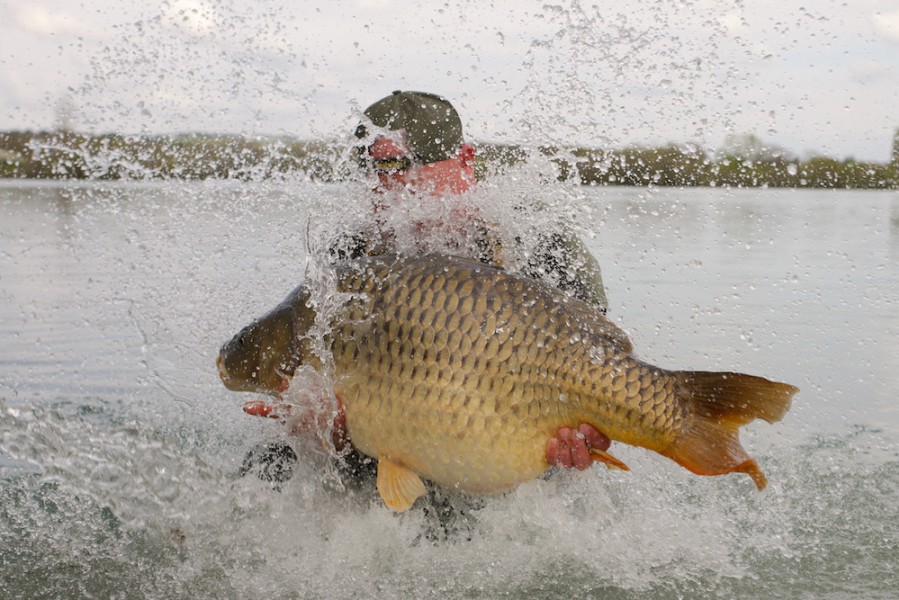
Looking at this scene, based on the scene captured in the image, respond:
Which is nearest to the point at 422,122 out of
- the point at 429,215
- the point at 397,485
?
the point at 429,215

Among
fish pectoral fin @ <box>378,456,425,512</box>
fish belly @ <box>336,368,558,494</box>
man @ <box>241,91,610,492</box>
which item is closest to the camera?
fish belly @ <box>336,368,558,494</box>

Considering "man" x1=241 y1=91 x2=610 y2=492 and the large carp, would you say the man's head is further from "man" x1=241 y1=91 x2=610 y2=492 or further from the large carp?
the large carp

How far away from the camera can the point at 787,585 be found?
299 centimetres

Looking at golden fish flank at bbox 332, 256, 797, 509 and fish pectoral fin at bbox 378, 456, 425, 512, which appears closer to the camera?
golden fish flank at bbox 332, 256, 797, 509

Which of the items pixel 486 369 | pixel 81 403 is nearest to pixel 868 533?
pixel 486 369

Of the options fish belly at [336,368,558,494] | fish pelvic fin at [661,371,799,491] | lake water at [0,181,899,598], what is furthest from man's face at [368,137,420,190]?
fish pelvic fin at [661,371,799,491]

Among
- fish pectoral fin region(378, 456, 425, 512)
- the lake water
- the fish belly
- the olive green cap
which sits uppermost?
the olive green cap

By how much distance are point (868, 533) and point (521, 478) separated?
1.48 m

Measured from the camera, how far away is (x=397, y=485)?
2633 millimetres

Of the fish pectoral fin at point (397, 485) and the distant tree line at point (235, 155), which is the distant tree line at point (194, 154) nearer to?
the distant tree line at point (235, 155)

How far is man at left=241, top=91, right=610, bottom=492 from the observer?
3172mm

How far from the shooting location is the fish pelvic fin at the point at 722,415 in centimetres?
234

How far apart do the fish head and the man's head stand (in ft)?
1.84

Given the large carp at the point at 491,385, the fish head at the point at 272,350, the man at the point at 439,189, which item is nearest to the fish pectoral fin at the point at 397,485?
the large carp at the point at 491,385
